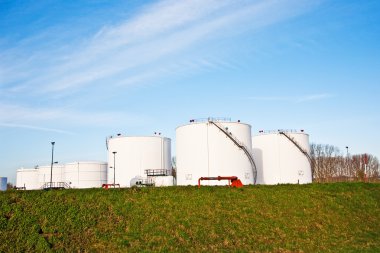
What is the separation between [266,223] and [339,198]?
10520mm

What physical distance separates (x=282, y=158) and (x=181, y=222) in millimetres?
37463

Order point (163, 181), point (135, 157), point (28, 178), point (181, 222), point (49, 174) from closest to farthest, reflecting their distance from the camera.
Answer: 1. point (181, 222)
2. point (163, 181)
3. point (135, 157)
4. point (49, 174)
5. point (28, 178)

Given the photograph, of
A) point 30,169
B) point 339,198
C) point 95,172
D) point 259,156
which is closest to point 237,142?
point 259,156

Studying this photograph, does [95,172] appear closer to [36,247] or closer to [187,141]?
[187,141]

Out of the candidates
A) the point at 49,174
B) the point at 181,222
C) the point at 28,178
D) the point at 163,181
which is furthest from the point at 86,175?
the point at 181,222

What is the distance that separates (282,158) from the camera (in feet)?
186

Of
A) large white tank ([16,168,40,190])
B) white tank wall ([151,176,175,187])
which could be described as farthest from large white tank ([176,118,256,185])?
large white tank ([16,168,40,190])

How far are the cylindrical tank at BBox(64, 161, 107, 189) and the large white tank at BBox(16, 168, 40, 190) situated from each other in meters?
23.2

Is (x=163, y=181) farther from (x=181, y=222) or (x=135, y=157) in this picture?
(x=181, y=222)

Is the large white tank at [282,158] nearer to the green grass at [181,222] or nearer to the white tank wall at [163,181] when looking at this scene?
the white tank wall at [163,181]

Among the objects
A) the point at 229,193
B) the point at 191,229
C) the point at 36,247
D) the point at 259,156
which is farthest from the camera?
the point at 259,156

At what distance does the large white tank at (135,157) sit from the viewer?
183ft

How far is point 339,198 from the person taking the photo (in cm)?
3116

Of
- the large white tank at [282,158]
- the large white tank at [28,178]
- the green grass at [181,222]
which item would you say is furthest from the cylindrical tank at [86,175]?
the green grass at [181,222]
